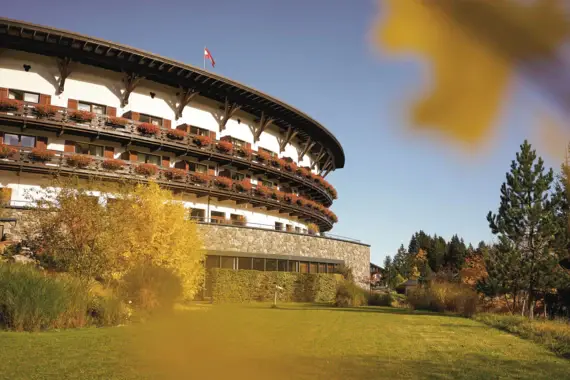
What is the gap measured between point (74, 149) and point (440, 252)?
7464 centimetres

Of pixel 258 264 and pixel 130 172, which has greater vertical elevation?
pixel 130 172

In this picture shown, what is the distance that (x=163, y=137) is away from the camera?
1430 inches

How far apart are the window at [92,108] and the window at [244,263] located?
14403 millimetres

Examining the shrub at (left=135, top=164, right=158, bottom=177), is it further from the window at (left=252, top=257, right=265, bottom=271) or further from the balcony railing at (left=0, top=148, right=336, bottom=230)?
the window at (left=252, top=257, right=265, bottom=271)

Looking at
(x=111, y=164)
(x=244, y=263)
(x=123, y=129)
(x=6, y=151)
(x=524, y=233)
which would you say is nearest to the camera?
(x=524, y=233)

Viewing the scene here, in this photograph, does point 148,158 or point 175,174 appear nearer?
point 175,174

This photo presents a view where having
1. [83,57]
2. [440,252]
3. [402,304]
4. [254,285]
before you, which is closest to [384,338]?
[254,285]

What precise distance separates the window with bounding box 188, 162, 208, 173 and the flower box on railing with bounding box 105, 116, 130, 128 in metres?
6.48

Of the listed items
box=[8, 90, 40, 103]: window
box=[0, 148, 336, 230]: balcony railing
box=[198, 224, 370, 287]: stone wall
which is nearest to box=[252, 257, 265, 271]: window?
box=[198, 224, 370, 287]: stone wall

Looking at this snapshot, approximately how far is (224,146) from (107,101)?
914 centimetres

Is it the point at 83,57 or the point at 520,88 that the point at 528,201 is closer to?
the point at 520,88

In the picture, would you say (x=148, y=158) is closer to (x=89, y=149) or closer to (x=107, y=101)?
(x=89, y=149)

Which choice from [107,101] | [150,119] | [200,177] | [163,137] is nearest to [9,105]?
Answer: [107,101]

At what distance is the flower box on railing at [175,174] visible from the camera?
118 feet
